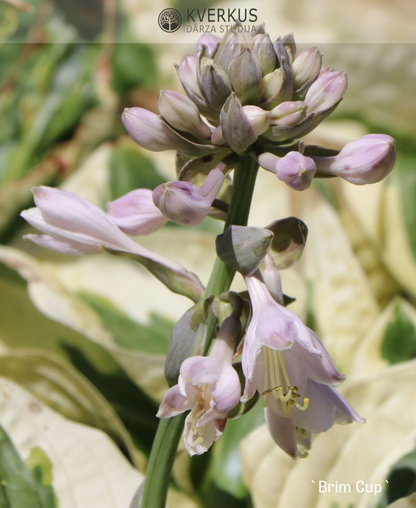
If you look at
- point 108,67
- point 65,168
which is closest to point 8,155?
point 65,168

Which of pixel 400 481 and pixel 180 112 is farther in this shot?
pixel 400 481

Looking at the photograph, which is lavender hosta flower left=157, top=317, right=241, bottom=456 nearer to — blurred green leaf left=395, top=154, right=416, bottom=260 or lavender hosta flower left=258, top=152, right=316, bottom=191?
lavender hosta flower left=258, top=152, right=316, bottom=191

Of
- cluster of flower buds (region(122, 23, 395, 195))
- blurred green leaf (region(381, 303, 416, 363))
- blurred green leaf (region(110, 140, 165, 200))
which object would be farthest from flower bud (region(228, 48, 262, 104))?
blurred green leaf (region(110, 140, 165, 200))

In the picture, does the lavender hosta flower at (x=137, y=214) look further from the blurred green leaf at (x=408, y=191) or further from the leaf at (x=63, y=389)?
the blurred green leaf at (x=408, y=191)

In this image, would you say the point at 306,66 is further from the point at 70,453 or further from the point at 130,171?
the point at 130,171

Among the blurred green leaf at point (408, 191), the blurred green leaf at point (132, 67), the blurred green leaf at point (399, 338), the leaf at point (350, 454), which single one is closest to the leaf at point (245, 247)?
the leaf at point (350, 454)

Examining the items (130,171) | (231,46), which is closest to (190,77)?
(231,46)
